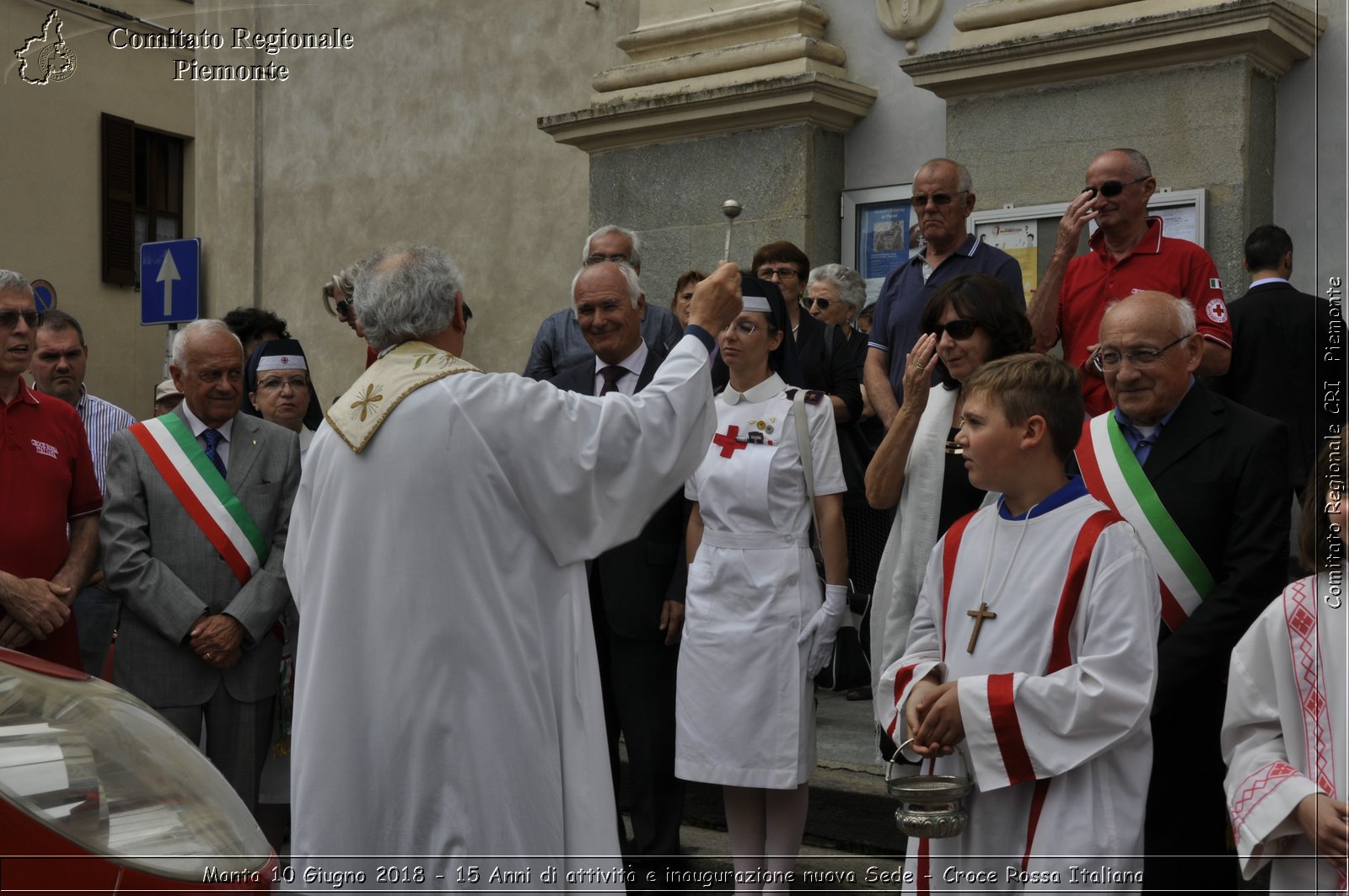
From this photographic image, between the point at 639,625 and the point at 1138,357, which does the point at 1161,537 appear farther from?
the point at 639,625

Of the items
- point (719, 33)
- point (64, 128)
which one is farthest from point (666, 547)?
point (64, 128)

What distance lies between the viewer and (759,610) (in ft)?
16.8

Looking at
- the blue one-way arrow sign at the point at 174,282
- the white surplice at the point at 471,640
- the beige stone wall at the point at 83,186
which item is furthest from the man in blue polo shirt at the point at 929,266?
the beige stone wall at the point at 83,186

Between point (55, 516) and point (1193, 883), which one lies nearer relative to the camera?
point (1193, 883)

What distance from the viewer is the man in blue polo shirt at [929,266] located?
5.77m

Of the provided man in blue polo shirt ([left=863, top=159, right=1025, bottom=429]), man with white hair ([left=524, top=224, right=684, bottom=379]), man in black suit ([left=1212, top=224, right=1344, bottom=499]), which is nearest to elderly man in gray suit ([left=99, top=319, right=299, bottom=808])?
man with white hair ([left=524, top=224, right=684, bottom=379])

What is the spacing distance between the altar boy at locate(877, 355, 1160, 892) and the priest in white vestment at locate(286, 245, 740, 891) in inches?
30.4

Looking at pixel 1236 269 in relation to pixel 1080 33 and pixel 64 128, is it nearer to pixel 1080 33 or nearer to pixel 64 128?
pixel 1080 33

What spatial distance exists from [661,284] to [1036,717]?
5948mm

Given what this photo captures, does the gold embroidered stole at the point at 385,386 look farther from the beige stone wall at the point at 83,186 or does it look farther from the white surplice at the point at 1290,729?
the beige stone wall at the point at 83,186

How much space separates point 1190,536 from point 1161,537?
77 mm

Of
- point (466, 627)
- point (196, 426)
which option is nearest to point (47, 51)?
point (196, 426)

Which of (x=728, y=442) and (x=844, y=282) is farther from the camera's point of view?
(x=844, y=282)

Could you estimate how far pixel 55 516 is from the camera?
5.41 meters
